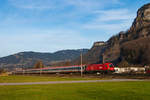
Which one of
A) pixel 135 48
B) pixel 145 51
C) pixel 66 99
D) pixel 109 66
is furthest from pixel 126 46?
pixel 66 99

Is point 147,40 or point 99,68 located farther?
point 147,40

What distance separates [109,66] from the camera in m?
68.1

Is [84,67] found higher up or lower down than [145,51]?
lower down

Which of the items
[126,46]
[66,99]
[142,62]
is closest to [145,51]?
[142,62]

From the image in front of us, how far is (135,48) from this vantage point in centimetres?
15275

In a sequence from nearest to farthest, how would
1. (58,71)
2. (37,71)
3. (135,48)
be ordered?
(58,71) → (37,71) → (135,48)

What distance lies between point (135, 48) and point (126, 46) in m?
11.0

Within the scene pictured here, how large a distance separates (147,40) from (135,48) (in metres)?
10.5

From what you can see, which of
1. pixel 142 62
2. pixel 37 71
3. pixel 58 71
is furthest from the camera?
pixel 142 62

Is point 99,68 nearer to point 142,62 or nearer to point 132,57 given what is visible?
point 142,62

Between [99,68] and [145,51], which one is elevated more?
[145,51]

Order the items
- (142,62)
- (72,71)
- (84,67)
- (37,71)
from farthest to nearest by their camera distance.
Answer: (142,62)
(37,71)
(72,71)
(84,67)

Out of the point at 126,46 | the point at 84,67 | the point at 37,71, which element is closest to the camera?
the point at 84,67

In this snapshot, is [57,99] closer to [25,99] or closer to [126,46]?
[25,99]
